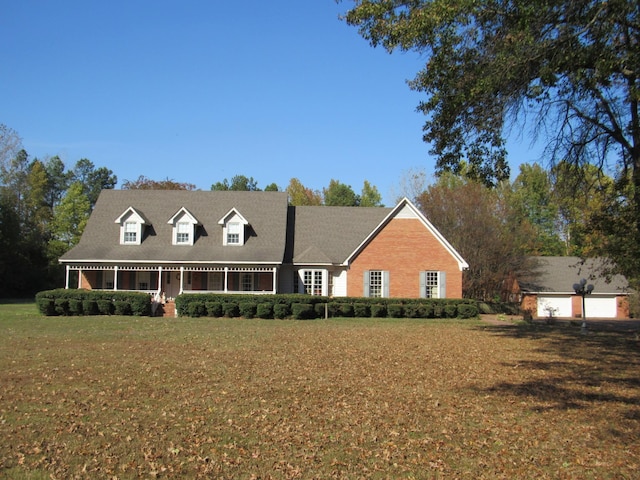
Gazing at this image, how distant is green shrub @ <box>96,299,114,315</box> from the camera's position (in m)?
29.5

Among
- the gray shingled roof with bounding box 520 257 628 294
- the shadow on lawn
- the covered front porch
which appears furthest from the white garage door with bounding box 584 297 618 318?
the covered front porch

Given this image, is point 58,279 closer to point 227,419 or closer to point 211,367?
point 211,367

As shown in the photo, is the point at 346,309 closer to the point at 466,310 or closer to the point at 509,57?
the point at 466,310

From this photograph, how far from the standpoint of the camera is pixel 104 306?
1162 inches

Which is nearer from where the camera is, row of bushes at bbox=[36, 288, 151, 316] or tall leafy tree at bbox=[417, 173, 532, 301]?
row of bushes at bbox=[36, 288, 151, 316]

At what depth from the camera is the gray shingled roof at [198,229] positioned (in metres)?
34.2

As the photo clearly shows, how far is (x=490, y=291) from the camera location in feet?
157

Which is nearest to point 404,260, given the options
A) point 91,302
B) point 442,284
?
point 442,284

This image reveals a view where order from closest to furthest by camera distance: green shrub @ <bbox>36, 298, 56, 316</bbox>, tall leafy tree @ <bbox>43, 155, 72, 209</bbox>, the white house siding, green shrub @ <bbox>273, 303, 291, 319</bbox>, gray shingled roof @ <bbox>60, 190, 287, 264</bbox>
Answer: green shrub @ <bbox>36, 298, 56, 316</bbox>
green shrub @ <bbox>273, 303, 291, 319</bbox>
gray shingled roof @ <bbox>60, 190, 287, 264</bbox>
the white house siding
tall leafy tree @ <bbox>43, 155, 72, 209</bbox>

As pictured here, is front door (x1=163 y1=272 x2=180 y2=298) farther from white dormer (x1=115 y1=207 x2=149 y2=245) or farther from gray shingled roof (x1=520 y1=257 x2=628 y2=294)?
gray shingled roof (x1=520 y1=257 x2=628 y2=294)

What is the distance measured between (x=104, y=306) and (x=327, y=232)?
586 inches

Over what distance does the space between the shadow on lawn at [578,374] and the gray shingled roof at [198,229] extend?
17.5 m

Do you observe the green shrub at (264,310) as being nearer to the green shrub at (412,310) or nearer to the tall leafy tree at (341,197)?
the green shrub at (412,310)

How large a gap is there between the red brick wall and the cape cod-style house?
59 millimetres
